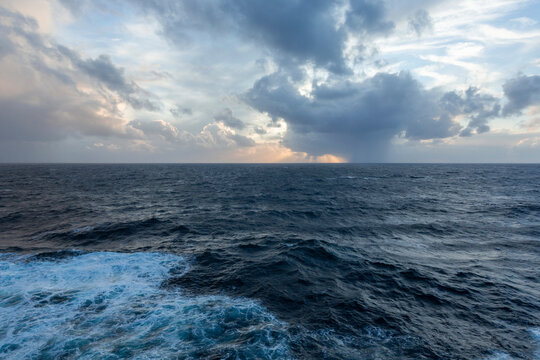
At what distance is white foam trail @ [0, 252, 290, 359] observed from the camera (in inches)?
390

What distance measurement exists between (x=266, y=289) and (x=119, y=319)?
7.98 metres

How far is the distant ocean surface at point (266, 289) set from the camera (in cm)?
1042

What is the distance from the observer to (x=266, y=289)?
15.3m

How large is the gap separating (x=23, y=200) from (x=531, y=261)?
70.8m

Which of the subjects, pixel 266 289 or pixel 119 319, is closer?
pixel 119 319

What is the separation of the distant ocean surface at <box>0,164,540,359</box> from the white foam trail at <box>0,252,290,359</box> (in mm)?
70

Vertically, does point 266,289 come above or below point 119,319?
below

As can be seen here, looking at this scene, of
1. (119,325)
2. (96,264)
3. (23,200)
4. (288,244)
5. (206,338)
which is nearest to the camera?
(206,338)

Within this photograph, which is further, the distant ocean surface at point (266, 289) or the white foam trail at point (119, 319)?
the distant ocean surface at point (266, 289)

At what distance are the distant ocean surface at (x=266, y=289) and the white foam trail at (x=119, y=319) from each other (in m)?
0.07

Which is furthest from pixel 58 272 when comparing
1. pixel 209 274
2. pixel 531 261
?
pixel 531 261

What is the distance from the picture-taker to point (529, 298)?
14555 millimetres

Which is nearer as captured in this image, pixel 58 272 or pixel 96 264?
pixel 58 272

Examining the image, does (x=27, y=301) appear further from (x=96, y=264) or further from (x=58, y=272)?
(x=96, y=264)
